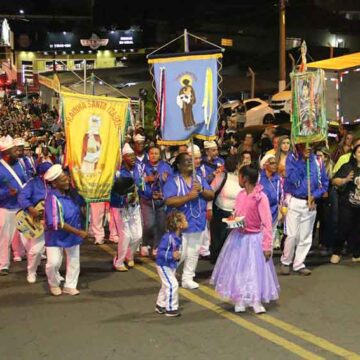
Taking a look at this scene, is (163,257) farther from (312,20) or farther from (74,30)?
(74,30)

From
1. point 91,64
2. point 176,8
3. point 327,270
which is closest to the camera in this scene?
point 327,270

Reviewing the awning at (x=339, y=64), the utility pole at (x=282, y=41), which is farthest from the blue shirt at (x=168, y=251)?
the utility pole at (x=282, y=41)

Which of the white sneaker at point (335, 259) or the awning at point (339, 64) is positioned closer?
the white sneaker at point (335, 259)

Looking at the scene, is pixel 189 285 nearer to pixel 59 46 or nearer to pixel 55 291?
pixel 55 291

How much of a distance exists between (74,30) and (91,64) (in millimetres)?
4071

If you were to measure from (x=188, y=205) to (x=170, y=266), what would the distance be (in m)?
1.20

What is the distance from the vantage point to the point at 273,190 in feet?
27.3

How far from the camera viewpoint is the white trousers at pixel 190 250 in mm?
7609

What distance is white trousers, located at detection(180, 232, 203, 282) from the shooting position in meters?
7.61

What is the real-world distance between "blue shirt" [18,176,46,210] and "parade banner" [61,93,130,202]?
1.55 feet

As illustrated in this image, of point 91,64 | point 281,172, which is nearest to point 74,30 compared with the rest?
point 91,64

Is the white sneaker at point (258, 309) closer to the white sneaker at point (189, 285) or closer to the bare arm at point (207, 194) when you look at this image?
the white sneaker at point (189, 285)

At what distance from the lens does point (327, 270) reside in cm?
847

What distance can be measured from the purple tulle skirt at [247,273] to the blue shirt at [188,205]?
2.79ft
